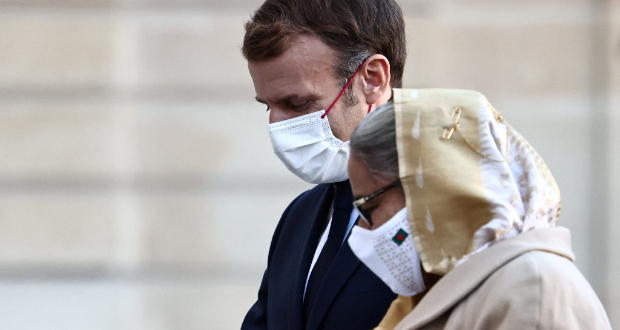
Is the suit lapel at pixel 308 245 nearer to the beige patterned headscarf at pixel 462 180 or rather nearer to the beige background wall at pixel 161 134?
the beige patterned headscarf at pixel 462 180

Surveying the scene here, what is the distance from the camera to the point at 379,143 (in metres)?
1.75

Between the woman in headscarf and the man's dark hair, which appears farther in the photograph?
the man's dark hair

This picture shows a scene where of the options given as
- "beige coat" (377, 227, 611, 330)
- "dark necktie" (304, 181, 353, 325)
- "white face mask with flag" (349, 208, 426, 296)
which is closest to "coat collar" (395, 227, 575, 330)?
"beige coat" (377, 227, 611, 330)

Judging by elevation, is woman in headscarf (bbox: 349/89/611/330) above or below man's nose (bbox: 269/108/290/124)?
below

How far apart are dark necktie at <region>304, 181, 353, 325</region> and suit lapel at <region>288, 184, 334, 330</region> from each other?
0.02m

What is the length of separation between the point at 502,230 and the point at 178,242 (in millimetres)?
4047

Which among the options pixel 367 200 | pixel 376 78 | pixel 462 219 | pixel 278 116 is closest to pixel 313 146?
pixel 278 116

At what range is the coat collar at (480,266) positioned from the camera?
1.60 metres

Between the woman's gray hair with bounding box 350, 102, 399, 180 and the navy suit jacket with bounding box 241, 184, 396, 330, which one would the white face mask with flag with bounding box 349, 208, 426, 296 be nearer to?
the woman's gray hair with bounding box 350, 102, 399, 180

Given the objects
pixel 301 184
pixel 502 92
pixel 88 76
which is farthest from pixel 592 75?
pixel 88 76

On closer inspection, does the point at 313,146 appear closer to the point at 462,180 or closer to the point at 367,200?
the point at 367,200

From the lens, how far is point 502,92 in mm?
5496

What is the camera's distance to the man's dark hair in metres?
2.46

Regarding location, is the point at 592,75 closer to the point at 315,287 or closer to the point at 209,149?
the point at 209,149
